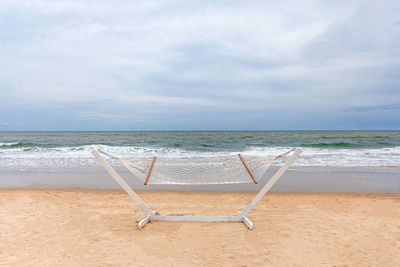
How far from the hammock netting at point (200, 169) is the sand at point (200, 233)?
0.86 m

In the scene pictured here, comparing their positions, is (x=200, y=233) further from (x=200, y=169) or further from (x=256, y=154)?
(x=256, y=154)

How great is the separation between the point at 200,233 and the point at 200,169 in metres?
1.07

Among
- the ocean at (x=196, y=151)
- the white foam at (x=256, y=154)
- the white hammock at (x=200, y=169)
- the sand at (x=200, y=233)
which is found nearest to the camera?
the sand at (x=200, y=233)

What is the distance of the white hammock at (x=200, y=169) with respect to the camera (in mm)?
4609

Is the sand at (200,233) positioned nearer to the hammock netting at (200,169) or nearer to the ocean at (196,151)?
the hammock netting at (200,169)

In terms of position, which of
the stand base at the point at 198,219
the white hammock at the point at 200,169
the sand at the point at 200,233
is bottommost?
the sand at the point at 200,233

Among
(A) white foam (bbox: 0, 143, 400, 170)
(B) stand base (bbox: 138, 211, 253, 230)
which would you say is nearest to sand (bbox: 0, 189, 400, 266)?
(B) stand base (bbox: 138, 211, 253, 230)

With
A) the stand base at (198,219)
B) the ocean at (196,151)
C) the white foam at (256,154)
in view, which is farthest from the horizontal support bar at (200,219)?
the white foam at (256,154)

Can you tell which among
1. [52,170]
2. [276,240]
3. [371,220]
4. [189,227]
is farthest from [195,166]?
[52,170]

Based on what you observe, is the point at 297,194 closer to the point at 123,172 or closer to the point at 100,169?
the point at 123,172

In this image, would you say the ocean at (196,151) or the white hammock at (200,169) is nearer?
the white hammock at (200,169)

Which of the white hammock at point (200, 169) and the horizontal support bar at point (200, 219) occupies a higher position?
the white hammock at point (200, 169)

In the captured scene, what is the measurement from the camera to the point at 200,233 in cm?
452

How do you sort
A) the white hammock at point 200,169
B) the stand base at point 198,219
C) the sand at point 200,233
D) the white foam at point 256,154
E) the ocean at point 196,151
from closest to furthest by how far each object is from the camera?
the sand at point 200,233 < the white hammock at point 200,169 < the stand base at point 198,219 < the white foam at point 256,154 < the ocean at point 196,151
